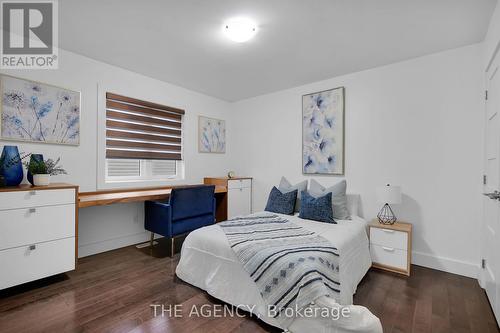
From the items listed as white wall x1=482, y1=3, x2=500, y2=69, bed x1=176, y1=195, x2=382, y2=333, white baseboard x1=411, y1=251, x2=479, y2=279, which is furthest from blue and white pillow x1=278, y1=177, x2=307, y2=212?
white wall x1=482, y1=3, x2=500, y2=69

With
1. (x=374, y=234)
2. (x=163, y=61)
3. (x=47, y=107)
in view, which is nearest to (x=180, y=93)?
(x=163, y=61)

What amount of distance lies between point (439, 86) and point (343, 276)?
2.42 m

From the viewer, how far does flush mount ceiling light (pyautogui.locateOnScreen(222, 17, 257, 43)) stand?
2168 millimetres

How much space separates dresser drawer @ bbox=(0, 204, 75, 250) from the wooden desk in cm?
18

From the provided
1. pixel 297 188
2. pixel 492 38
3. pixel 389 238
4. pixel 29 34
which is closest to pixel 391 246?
pixel 389 238

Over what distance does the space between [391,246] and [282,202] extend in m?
1.36

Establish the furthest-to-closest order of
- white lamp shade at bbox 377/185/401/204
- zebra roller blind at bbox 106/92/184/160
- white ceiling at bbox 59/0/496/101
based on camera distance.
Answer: zebra roller blind at bbox 106/92/184/160
white lamp shade at bbox 377/185/401/204
white ceiling at bbox 59/0/496/101

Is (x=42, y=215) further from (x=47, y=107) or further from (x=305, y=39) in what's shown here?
(x=305, y=39)

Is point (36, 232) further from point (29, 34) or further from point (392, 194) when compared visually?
point (392, 194)

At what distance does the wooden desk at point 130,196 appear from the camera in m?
2.56

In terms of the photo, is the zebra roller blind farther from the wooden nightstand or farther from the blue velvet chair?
the wooden nightstand

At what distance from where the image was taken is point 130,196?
2.83 m

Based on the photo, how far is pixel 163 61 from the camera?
3.04 meters

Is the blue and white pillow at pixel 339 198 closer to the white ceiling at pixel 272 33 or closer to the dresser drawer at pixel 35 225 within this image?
the white ceiling at pixel 272 33
